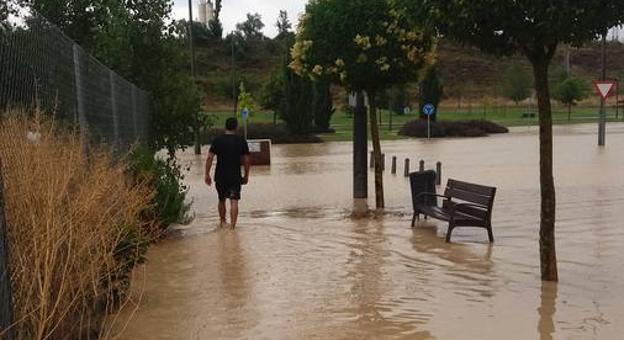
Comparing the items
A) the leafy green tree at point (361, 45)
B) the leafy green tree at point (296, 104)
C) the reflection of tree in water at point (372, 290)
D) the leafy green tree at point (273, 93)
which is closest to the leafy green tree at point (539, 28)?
the reflection of tree in water at point (372, 290)

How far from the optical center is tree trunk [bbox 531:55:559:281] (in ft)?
22.4

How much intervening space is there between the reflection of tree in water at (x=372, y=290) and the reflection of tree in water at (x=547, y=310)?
817 millimetres

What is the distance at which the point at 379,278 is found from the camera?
23.9 feet

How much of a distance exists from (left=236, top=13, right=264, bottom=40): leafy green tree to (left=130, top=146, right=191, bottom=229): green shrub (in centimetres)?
13588

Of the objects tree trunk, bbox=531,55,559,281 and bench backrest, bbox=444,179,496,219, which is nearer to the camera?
tree trunk, bbox=531,55,559,281

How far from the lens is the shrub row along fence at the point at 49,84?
5039 millimetres

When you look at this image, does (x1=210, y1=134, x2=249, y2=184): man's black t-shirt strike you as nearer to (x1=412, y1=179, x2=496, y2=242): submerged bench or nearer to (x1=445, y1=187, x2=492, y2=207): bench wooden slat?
(x1=412, y1=179, x2=496, y2=242): submerged bench

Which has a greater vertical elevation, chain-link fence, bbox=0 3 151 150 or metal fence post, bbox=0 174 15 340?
chain-link fence, bbox=0 3 151 150

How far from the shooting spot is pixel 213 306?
20.4ft

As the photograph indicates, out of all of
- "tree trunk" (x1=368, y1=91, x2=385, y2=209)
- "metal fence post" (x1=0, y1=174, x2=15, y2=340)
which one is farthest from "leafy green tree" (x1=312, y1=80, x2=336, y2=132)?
"metal fence post" (x1=0, y1=174, x2=15, y2=340)

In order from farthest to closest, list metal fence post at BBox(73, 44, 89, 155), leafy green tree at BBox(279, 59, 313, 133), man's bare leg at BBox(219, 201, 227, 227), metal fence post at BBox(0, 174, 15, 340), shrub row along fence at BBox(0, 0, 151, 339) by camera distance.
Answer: leafy green tree at BBox(279, 59, 313, 133) → man's bare leg at BBox(219, 201, 227, 227) → metal fence post at BBox(73, 44, 89, 155) → shrub row along fence at BBox(0, 0, 151, 339) → metal fence post at BBox(0, 174, 15, 340)

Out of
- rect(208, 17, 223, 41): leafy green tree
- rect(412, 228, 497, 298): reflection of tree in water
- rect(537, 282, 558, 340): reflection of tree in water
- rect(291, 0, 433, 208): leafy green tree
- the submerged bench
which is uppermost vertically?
rect(208, 17, 223, 41): leafy green tree

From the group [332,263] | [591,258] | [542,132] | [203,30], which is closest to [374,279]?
[332,263]

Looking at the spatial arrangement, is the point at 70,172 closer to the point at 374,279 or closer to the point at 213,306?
the point at 213,306
